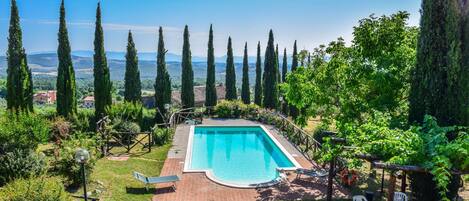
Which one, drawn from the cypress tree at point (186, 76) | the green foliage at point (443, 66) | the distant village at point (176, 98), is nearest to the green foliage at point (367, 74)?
the green foliage at point (443, 66)

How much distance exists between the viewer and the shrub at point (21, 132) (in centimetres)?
1191

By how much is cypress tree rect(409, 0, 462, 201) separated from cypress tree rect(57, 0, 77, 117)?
856 inches

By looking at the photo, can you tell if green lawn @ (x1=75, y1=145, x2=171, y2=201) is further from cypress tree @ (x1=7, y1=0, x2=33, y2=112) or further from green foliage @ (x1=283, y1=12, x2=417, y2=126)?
cypress tree @ (x1=7, y1=0, x2=33, y2=112)

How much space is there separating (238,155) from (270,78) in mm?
17297

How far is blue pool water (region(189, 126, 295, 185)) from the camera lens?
15.3 metres

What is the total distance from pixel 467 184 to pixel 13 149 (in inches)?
650

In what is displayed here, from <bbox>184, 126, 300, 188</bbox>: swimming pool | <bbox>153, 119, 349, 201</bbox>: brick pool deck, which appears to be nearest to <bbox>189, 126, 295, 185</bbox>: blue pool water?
<bbox>184, 126, 300, 188</bbox>: swimming pool

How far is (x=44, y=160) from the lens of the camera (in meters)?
12.6

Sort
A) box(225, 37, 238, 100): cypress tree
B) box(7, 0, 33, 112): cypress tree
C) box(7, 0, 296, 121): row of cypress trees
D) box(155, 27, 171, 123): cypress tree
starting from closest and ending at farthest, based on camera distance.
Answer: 1. box(7, 0, 33, 112): cypress tree
2. box(7, 0, 296, 121): row of cypress trees
3. box(155, 27, 171, 123): cypress tree
4. box(225, 37, 238, 100): cypress tree

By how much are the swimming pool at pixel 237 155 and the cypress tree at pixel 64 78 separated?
8.49m

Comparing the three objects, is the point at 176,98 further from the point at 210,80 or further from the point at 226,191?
the point at 226,191

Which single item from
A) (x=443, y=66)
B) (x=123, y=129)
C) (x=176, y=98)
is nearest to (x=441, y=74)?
(x=443, y=66)

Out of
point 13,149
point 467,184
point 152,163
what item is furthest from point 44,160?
point 467,184

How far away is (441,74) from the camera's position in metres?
8.77
